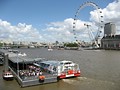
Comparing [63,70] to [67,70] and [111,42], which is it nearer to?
[67,70]

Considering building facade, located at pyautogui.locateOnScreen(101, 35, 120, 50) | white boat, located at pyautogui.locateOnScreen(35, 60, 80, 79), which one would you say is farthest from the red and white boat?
building facade, located at pyautogui.locateOnScreen(101, 35, 120, 50)

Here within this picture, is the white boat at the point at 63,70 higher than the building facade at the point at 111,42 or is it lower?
lower

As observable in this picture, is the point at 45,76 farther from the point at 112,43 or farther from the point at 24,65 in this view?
the point at 112,43

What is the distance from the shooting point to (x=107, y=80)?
79.8ft

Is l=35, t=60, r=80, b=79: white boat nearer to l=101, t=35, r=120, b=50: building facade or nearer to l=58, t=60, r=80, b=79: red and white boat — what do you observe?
l=58, t=60, r=80, b=79: red and white boat

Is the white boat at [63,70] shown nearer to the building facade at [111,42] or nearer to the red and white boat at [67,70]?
the red and white boat at [67,70]

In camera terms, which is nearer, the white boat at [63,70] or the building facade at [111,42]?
the white boat at [63,70]

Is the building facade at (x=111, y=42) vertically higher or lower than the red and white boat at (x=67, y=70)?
higher

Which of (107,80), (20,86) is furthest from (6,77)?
(107,80)

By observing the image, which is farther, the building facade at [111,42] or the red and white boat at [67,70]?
the building facade at [111,42]

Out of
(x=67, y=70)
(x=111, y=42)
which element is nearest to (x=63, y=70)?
(x=67, y=70)

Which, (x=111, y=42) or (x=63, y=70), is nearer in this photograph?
(x=63, y=70)

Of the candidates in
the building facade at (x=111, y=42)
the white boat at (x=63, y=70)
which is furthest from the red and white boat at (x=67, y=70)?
the building facade at (x=111, y=42)

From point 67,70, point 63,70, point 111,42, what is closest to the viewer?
point 63,70
